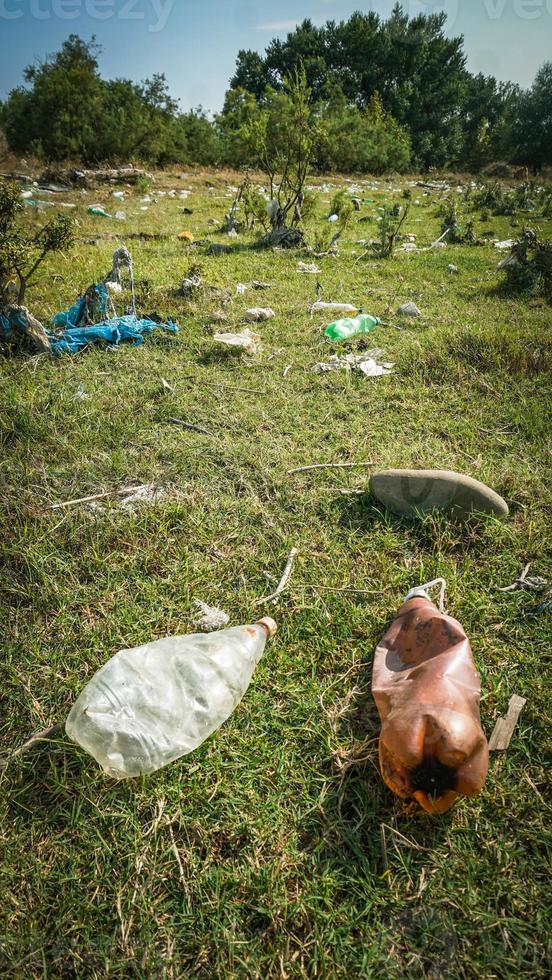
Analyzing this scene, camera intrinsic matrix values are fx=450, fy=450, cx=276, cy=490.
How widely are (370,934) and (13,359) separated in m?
3.86

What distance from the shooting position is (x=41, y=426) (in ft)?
8.90

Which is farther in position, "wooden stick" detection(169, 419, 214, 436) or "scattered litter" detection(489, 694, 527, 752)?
"wooden stick" detection(169, 419, 214, 436)

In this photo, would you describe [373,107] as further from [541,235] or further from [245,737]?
[245,737]

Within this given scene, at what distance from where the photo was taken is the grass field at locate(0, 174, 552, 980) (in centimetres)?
107

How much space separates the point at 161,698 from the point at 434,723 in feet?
2.60

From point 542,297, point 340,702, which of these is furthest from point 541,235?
point 340,702

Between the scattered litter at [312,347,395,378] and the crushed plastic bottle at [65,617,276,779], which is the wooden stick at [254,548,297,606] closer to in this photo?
the crushed plastic bottle at [65,617,276,779]

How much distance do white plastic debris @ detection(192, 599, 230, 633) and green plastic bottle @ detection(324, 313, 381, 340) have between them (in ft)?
10.2

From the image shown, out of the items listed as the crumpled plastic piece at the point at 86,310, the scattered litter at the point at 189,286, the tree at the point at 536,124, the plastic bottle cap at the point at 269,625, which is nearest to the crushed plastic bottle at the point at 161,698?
the plastic bottle cap at the point at 269,625

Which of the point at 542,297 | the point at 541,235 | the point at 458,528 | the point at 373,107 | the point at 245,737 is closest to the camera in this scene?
the point at 245,737

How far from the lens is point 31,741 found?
1.37m

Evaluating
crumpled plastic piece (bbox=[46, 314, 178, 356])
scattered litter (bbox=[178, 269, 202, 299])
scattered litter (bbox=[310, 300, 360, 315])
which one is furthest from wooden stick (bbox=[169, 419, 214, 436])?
scattered litter (bbox=[178, 269, 202, 299])

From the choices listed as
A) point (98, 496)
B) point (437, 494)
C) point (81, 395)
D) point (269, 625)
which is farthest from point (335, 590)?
point (81, 395)

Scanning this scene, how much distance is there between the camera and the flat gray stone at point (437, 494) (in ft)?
6.98
